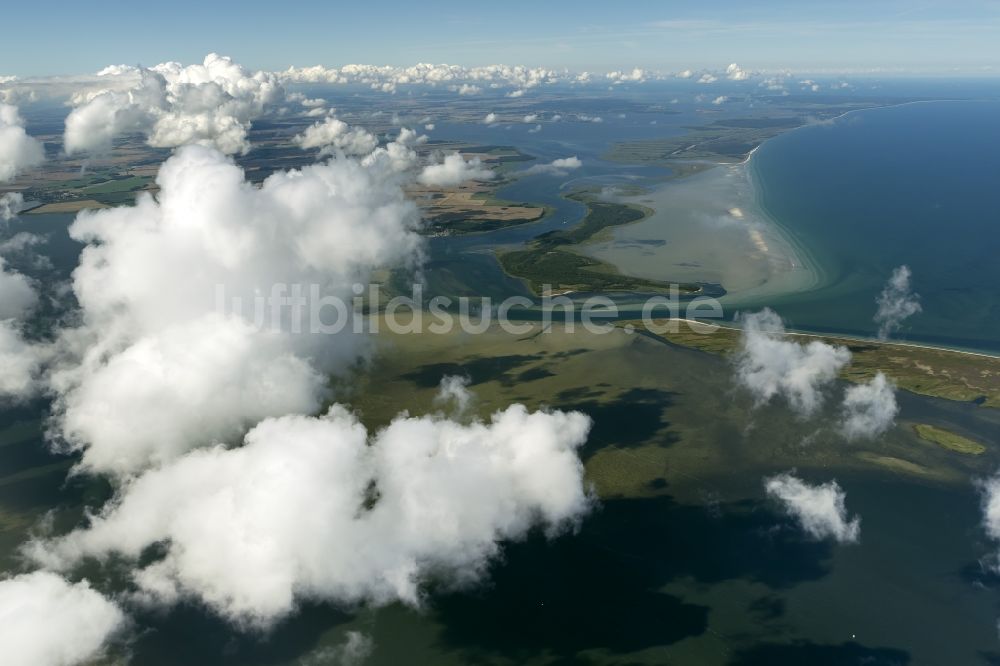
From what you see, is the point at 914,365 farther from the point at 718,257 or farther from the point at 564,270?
the point at 564,270

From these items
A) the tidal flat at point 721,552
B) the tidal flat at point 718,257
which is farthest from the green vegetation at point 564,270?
the tidal flat at point 721,552

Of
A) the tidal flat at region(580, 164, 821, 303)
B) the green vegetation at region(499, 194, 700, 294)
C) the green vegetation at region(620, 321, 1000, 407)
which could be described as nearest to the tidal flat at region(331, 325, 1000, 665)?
the green vegetation at region(620, 321, 1000, 407)

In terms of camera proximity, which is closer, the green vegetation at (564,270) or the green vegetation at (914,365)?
the green vegetation at (914,365)

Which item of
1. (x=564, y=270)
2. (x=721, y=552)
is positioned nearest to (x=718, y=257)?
(x=564, y=270)

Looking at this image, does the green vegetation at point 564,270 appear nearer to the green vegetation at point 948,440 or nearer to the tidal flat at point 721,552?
the tidal flat at point 721,552

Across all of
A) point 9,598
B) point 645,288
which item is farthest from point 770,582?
point 645,288

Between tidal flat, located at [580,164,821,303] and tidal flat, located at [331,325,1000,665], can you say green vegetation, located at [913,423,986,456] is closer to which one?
tidal flat, located at [331,325,1000,665]

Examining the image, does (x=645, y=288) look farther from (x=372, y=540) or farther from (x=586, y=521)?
(x=372, y=540)
